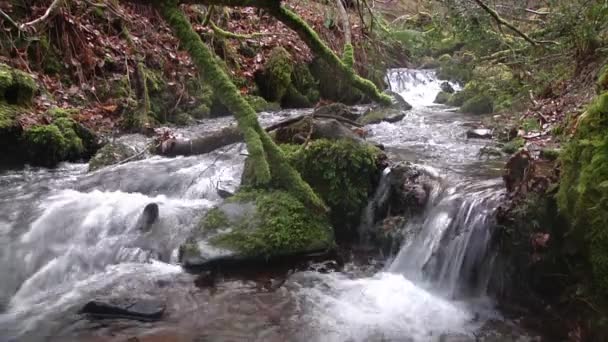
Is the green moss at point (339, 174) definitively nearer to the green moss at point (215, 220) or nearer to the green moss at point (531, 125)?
the green moss at point (215, 220)

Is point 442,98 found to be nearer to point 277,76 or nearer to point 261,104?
point 277,76

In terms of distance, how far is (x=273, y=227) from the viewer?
5.57 meters

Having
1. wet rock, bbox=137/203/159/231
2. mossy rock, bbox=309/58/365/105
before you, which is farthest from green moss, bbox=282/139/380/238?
mossy rock, bbox=309/58/365/105

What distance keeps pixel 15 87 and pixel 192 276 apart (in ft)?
14.6

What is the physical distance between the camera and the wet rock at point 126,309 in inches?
177

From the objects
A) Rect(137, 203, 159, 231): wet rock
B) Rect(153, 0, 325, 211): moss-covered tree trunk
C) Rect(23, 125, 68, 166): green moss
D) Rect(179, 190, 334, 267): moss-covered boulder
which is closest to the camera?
Rect(153, 0, 325, 211): moss-covered tree trunk

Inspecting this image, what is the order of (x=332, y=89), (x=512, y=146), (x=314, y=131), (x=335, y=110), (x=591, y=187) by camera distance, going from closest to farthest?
1. (x=591, y=187)
2. (x=314, y=131)
3. (x=512, y=146)
4. (x=335, y=110)
5. (x=332, y=89)

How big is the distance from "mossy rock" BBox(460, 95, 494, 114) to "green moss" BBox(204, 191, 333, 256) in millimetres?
6870

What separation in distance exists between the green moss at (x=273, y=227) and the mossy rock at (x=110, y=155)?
2455 mm

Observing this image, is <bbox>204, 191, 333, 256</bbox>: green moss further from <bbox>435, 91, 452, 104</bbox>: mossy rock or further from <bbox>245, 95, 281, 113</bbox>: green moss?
<bbox>435, 91, 452, 104</bbox>: mossy rock

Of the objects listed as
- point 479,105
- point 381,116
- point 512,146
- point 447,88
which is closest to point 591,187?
point 512,146

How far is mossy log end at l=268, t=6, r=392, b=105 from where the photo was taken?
4.23 m

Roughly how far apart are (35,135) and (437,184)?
5265 mm

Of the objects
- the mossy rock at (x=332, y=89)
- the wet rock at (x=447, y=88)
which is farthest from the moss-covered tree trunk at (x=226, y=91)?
the wet rock at (x=447, y=88)
